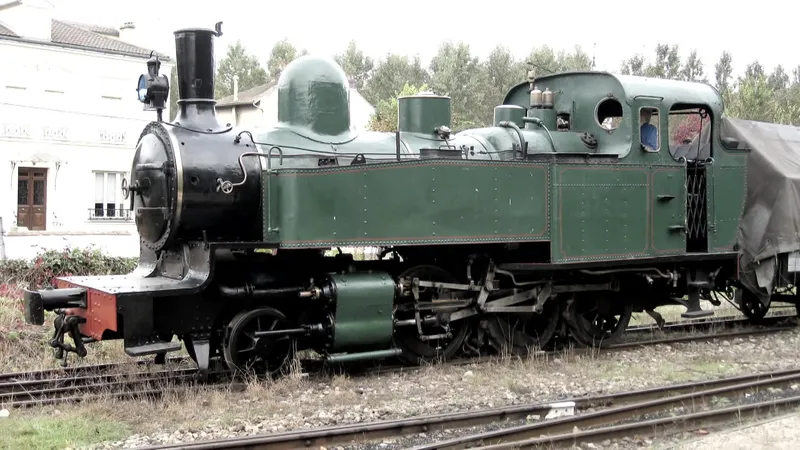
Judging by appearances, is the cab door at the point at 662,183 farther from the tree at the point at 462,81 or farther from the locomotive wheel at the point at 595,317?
the tree at the point at 462,81

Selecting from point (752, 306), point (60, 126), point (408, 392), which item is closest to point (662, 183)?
point (752, 306)

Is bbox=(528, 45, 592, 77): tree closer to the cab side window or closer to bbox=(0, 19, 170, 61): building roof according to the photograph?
bbox=(0, 19, 170, 61): building roof

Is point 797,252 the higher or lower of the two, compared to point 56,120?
lower

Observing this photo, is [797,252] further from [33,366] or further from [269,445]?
[33,366]

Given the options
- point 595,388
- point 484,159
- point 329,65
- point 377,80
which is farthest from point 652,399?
point 377,80

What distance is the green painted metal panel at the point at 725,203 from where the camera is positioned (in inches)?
396

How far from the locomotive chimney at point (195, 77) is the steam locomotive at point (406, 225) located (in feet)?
0.07

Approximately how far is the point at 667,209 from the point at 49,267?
10.5 meters

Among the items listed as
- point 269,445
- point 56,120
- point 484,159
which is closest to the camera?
point 269,445

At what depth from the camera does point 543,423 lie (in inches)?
237

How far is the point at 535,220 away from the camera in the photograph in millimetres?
8719

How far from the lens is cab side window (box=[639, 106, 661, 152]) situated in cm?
950

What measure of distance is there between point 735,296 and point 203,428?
9.20 m

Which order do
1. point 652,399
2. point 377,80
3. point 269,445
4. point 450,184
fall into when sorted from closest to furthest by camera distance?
point 269,445, point 652,399, point 450,184, point 377,80
